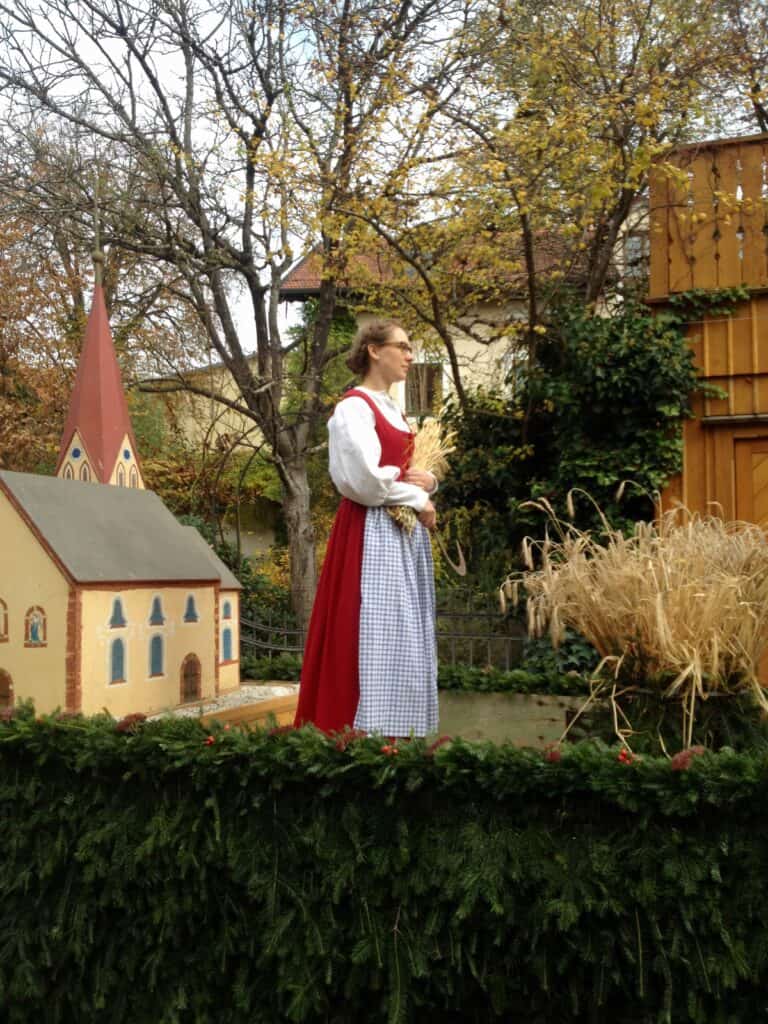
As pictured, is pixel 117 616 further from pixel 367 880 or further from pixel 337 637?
pixel 367 880

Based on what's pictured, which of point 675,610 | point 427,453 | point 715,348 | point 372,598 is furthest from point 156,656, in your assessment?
point 715,348

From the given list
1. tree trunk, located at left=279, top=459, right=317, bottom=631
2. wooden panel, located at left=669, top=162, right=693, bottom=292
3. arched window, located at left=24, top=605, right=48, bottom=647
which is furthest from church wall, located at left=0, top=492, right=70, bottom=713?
tree trunk, located at left=279, top=459, right=317, bottom=631

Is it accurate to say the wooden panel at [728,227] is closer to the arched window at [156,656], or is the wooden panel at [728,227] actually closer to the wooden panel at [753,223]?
the wooden panel at [753,223]

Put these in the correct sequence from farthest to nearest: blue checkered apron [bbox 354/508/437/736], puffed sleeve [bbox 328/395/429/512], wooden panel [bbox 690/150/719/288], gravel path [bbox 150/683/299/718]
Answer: wooden panel [bbox 690/150/719/288] < gravel path [bbox 150/683/299/718] < puffed sleeve [bbox 328/395/429/512] < blue checkered apron [bbox 354/508/437/736]

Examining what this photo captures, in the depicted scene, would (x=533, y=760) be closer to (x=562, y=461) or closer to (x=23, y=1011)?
(x=23, y=1011)

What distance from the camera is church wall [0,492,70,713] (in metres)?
3.04

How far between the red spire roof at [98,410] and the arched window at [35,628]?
127 cm

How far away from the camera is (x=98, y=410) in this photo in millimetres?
4375

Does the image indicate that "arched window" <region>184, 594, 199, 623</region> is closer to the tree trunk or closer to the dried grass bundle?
the dried grass bundle

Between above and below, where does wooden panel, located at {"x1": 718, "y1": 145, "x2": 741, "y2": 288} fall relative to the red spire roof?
above

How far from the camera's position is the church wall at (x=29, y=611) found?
3039 mm

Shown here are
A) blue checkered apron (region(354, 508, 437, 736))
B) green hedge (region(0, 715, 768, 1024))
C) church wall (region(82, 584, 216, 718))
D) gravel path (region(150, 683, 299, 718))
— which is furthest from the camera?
gravel path (region(150, 683, 299, 718))

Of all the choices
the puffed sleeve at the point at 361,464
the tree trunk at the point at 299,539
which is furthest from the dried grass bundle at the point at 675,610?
the tree trunk at the point at 299,539

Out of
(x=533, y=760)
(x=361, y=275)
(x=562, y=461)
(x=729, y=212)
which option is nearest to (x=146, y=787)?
(x=533, y=760)
